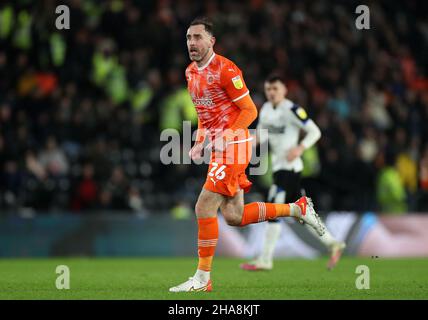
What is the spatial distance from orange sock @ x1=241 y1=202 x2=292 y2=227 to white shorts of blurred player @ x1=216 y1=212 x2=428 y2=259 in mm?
7078

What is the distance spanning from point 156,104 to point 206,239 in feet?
32.3

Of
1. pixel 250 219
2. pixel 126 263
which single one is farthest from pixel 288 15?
pixel 250 219

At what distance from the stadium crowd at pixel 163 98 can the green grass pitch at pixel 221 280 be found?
272 centimetres

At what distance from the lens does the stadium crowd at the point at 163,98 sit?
56.4 ft

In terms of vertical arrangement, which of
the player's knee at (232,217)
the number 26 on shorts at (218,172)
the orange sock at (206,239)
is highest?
the number 26 on shorts at (218,172)

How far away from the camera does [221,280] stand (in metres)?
10.6

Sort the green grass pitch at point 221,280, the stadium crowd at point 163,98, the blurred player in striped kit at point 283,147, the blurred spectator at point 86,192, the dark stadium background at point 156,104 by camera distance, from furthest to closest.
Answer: the stadium crowd at point 163,98, the dark stadium background at point 156,104, the blurred spectator at point 86,192, the blurred player in striped kit at point 283,147, the green grass pitch at point 221,280

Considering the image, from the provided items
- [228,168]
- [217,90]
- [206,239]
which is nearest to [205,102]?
[217,90]

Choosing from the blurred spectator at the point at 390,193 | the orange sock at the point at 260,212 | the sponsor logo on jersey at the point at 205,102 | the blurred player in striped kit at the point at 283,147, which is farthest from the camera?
the blurred spectator at the point at 390,193

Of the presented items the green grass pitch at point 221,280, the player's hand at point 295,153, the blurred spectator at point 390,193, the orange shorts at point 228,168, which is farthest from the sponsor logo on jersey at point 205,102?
the blurred spectator at point 390,193

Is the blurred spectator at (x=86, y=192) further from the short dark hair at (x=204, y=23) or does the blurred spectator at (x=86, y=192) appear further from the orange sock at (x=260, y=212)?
the short dark hair at (x=204, y=23)

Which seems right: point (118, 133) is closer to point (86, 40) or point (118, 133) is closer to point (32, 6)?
point (86, 40)

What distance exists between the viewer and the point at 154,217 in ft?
54.5
